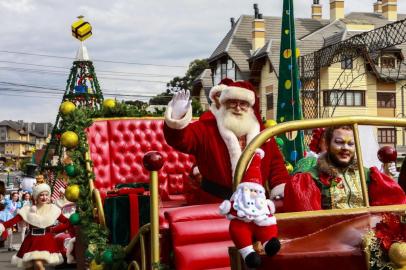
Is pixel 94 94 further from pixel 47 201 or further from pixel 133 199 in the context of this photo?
pixel 133 199

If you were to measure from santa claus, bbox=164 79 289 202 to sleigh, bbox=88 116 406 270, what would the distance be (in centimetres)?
53

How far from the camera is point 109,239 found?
247 inches

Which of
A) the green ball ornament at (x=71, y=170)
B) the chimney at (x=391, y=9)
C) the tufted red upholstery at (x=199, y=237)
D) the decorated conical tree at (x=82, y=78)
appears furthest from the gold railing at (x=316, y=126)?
the chimney at (x=391, y=9)

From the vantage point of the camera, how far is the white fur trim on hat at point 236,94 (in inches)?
228

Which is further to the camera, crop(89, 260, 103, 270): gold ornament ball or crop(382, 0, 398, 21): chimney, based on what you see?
crop(382, 0, 398, 21): chimney

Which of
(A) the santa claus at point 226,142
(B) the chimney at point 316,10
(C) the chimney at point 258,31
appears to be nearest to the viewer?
(A) the santa claus at point 226,142

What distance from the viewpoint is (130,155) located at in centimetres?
834

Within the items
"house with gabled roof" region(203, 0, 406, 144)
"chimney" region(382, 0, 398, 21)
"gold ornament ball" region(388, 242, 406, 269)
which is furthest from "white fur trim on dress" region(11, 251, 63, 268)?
"chimney" region(382, 0, 398, 21)

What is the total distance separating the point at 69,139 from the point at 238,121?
219 cm

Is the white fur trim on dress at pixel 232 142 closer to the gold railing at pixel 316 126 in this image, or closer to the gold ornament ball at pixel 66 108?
the gold railing at pixel 316 126

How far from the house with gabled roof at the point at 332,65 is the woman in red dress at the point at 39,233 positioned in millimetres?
25748

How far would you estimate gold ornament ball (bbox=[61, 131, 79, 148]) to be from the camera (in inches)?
284

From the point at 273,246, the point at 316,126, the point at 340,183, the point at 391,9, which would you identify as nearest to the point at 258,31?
the point at 391,9

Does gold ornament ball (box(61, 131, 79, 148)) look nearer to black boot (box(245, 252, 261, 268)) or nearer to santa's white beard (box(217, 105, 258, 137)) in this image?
santa's white beard (box(217, 105, 258, 137))
